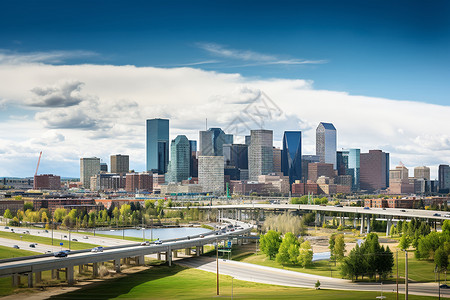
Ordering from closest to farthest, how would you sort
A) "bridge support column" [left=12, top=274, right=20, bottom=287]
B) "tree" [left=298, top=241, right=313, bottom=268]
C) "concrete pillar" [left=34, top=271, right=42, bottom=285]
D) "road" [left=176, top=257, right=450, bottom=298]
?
"bridge support column" [left=12, top=274, right=20, bottom=287]
"road" [left=176, top=257, right=450, bottom=298]
"concrete pillar" [left=34, top=271, right=42, bottom=285]
"tree" [left=298, top=241, right=313, bottom=268]

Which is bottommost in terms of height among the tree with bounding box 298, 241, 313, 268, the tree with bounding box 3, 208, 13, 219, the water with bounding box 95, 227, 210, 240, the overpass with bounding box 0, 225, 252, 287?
the water with bounding box 95, 227, 210, 240

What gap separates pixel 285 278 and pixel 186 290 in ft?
39.8

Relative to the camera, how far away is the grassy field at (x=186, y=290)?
5169cm

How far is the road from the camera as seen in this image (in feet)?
182

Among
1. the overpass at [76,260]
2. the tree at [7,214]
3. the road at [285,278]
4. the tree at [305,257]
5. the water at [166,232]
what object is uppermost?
the overpass at [76,260]

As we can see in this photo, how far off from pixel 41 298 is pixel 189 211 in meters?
127

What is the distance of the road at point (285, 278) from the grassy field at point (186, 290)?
96.7 inches

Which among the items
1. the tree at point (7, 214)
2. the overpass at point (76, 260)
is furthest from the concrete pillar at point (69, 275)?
the tree at point (7, 214)

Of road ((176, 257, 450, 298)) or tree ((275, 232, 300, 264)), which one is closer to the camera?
road ((176, 257, 450, 298))

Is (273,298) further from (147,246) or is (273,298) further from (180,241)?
(180,241)

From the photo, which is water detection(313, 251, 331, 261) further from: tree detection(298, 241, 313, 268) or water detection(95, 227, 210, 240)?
water detection(95, 227, 210, 240)

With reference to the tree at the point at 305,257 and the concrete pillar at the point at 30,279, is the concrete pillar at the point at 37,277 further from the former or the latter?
the tree at the point at 305,257

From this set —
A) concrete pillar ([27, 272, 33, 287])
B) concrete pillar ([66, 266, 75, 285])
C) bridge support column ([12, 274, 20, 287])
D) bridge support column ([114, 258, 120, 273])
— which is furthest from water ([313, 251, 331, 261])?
bridge support column ([12, 274, 20, 287])

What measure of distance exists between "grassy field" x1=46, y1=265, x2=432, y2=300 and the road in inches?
96.7
